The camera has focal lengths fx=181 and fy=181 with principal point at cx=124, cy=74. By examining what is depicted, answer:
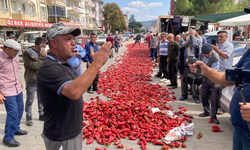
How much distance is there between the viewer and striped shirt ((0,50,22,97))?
3.73 metres

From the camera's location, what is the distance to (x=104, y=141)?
3.96m

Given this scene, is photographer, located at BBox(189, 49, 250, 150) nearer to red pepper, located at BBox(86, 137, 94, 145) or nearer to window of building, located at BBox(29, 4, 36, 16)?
red pepper, located at BBox(86, 137, 94, 145)

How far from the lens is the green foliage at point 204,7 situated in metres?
31.5

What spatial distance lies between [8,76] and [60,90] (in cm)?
276

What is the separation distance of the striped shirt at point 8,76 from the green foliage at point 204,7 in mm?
34778

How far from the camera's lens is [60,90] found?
1.78 metres

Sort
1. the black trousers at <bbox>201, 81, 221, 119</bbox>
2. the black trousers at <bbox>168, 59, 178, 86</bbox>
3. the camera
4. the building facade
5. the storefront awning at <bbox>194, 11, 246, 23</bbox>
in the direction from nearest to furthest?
the camera < the black trousers at <bbox>201, 81, 221, 119</bbox> < the black trousers at <bbox>168, 59, 178, 86</bbox> < the storefront awning at <bbox>194, 11, 246, 23</bbox> < the building facade

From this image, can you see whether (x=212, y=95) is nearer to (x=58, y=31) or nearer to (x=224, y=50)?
(x=224, y=50)

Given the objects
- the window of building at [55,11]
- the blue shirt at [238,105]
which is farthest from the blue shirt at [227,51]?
the window of building at [55,11]

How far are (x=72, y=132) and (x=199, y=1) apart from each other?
121ft

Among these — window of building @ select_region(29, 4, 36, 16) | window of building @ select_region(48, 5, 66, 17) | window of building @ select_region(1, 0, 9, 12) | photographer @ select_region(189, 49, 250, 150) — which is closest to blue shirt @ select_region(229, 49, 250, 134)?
photographer @ select_region(189, 49, 250, 150)

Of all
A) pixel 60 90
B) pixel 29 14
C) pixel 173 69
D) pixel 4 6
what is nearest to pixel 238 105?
pixel 60 90

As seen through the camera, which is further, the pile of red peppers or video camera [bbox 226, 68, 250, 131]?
the pile of red peppers

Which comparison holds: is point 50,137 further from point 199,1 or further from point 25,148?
point 199,1
